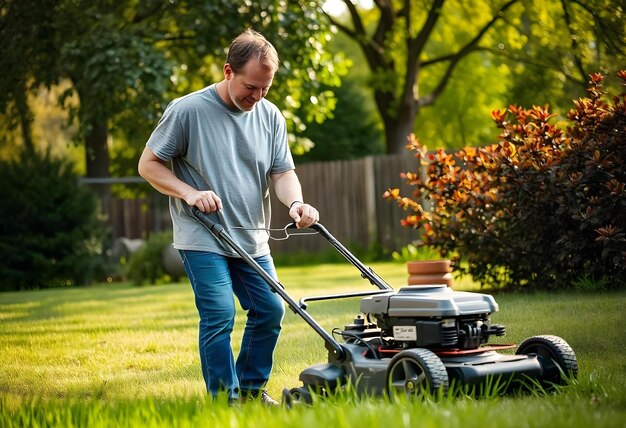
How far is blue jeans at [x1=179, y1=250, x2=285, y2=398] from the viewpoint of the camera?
481 cm

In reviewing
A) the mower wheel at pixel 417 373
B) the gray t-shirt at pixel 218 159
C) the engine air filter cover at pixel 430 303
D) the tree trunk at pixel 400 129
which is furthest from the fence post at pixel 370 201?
the mower wheel at pixel 417 373

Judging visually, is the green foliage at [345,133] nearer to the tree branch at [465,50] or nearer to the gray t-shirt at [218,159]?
the tree branch at [465,50]

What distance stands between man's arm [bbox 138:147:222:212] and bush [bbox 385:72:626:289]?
14.0 feet

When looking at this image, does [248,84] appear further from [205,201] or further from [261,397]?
[261,397]

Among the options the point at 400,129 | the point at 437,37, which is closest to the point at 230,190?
the point at 400,129

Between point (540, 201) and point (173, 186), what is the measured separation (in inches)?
196

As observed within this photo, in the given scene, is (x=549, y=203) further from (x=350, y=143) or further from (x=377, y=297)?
(x=350, y=143)

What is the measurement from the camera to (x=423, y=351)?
4.29m

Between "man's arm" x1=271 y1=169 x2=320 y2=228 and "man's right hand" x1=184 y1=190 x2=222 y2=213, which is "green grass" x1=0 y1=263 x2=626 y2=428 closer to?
"man's right hand" x1=184 y1=190 x2=222 y2=213

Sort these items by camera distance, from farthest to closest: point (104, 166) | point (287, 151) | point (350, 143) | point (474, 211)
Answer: point (350, 143), point (104, 166), point (474, 211), point (287, 151)

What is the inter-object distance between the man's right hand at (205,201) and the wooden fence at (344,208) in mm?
12875

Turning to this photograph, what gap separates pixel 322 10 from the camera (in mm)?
16016

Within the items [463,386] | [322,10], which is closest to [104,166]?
[322,10]

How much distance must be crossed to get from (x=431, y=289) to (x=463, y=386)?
1.63 ft
